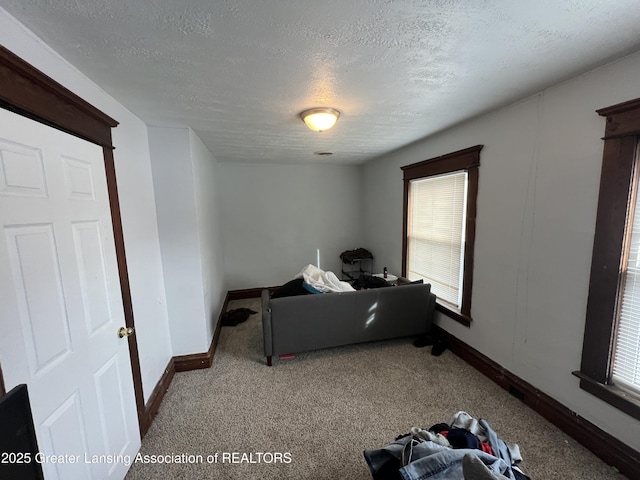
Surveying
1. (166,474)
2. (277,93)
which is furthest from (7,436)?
(277,93)

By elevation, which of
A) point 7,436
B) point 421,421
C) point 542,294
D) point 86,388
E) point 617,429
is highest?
point 7,436

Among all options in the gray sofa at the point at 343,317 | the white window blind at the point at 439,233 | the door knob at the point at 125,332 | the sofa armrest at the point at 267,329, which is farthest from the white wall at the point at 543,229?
the door knob at the point at 125,332

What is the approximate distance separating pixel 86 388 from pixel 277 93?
1909 mm

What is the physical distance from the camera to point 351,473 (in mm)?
1521

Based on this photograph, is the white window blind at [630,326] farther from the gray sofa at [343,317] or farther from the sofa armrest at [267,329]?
the sofa armrest at [267,329]

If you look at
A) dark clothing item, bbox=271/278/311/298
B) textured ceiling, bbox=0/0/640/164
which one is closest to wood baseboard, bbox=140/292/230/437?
dark clothing item, bbox=271/278/311/298

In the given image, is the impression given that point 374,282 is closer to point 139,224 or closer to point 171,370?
point 171,370

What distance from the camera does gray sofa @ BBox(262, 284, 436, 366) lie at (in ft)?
8.27

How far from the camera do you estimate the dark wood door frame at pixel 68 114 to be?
0.94 m

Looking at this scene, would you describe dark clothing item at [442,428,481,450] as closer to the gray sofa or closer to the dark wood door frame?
the gray sofa

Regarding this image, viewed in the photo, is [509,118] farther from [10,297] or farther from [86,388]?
[86,388]

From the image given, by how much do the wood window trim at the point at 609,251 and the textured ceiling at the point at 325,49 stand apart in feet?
1.33

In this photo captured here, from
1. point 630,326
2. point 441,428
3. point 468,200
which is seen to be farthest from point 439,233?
point 441,428

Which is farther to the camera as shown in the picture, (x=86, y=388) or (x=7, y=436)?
(x=86, y=388)
